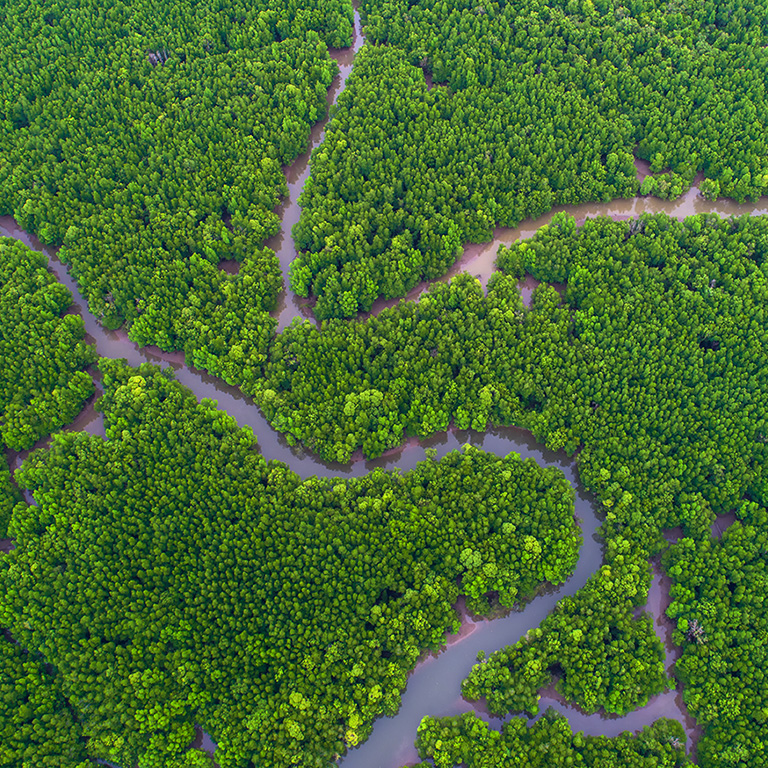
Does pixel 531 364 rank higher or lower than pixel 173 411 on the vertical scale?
higher

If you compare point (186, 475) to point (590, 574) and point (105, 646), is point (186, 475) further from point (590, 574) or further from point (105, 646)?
point (590, 574)

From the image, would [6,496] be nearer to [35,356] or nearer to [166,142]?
[35,356]

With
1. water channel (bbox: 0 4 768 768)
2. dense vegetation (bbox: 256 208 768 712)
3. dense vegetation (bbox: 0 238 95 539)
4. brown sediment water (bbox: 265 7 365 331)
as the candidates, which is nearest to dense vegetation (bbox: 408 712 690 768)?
water channel (bbox: 0 4 768 768)

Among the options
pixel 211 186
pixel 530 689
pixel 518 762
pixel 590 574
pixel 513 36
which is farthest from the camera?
pixel 513 36

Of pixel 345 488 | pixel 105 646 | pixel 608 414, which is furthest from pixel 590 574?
pixel 105 646

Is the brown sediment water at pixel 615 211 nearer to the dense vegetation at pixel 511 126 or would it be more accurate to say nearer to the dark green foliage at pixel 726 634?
the dense vegetation at pixel 511 126

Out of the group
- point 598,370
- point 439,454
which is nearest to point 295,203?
point 439,454

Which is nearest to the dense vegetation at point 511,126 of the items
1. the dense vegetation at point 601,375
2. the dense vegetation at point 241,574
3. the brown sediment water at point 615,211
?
the brown sediment water at point 615,211
